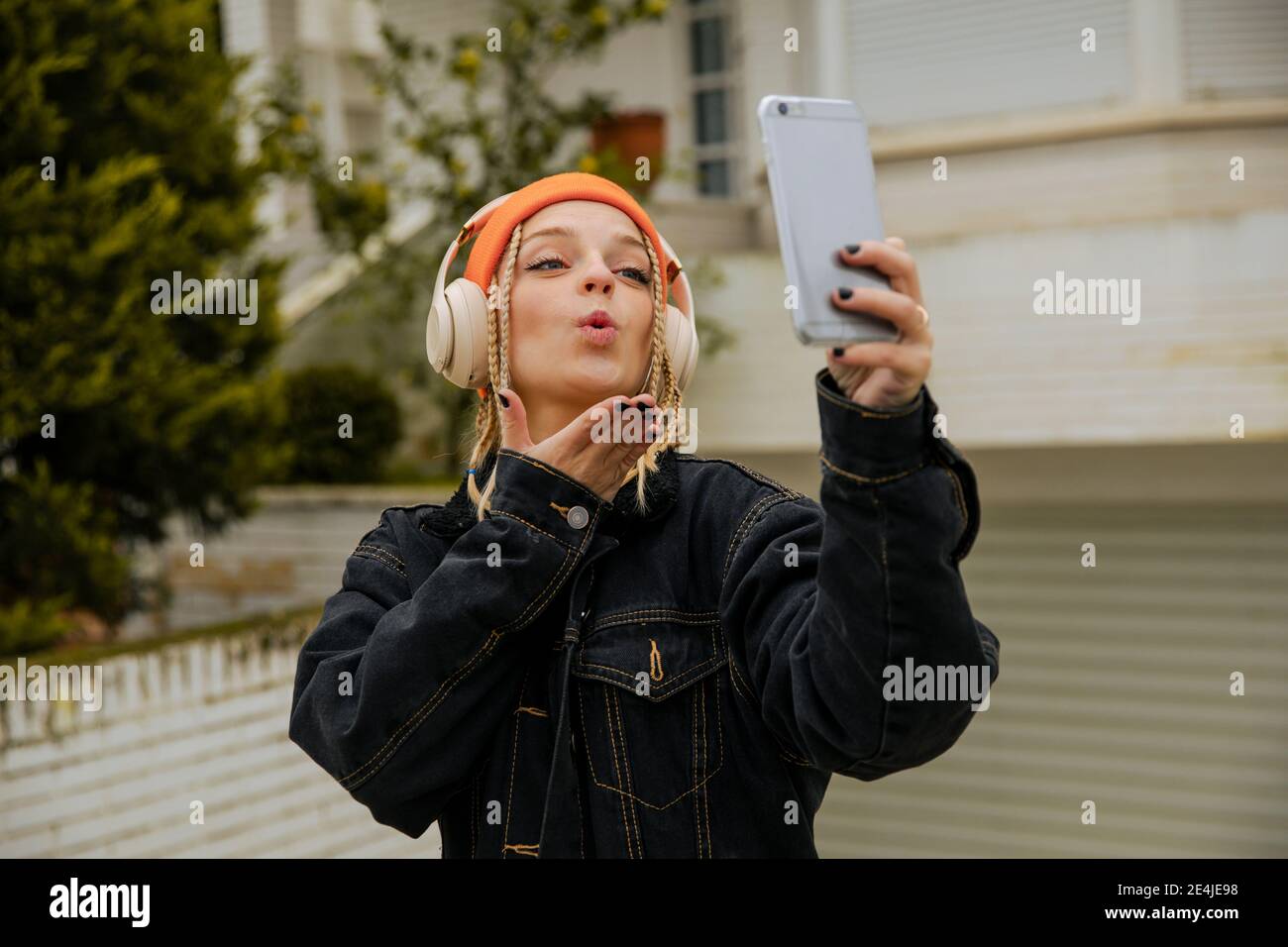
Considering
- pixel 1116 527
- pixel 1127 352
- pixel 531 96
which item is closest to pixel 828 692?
pixel 1127 352

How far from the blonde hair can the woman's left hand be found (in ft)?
1.80

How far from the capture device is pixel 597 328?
6.38ft

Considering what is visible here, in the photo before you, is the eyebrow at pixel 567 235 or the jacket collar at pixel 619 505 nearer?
the jacket collar at pixel 619 505

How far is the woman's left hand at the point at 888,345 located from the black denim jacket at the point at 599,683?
0.74ft

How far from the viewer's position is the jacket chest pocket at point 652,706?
176cm

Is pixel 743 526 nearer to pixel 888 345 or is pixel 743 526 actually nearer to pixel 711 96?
pixel 888 345

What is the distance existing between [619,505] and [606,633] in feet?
0.65
